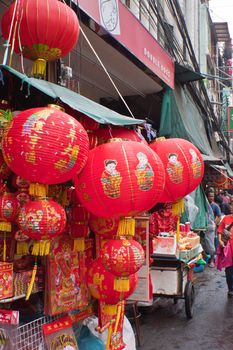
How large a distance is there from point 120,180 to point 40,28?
173 cm

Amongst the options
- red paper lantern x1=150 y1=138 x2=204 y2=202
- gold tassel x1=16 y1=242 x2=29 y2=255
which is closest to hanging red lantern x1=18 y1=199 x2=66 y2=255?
gold tassel x1=16 y1=242 x2=29 y2=255

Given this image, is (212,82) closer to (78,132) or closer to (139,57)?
(139,57)

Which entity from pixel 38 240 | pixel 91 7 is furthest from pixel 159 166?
pixel 91 7

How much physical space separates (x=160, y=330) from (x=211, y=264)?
5.99 m

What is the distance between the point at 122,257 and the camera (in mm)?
3113

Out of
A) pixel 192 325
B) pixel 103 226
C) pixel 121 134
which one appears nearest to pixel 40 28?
pixel 121 134

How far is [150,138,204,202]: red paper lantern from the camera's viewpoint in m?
3.81

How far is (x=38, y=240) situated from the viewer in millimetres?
2945

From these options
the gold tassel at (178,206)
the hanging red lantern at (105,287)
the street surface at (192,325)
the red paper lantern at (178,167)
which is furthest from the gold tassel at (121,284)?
the street surface at (192,325)

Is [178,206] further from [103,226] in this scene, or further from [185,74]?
[185,74]

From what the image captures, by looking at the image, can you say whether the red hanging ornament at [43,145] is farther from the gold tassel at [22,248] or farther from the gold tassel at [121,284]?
the gold tassel at [121,284]

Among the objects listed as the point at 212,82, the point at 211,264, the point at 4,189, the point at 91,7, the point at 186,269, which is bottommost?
the point at 211,264

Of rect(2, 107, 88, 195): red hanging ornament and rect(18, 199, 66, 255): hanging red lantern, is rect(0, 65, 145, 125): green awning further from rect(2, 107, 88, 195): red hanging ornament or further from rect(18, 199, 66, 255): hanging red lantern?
rect(18, 199, 66, 255): hanging red lantern

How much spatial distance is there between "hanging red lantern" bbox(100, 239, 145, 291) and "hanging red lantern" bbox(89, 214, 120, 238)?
0.53 m
